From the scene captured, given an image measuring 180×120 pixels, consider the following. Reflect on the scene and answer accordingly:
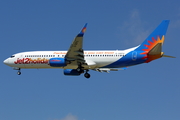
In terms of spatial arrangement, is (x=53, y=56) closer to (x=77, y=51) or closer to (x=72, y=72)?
(x=72, y=72)

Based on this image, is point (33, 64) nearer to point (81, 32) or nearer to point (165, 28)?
point (81, 32)

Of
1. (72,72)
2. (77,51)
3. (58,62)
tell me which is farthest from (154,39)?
(58,62)

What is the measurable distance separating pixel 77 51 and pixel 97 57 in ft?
14.5

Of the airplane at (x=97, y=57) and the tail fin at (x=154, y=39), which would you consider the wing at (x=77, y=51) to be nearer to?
the airplane at (x=97, y=57)

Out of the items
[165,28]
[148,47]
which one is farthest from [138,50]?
[165,28]

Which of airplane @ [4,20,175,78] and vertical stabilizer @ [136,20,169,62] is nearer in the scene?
airplane @ [4,20,175,78]

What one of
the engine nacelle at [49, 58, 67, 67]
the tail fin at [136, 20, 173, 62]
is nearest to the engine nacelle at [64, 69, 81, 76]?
the engine nacelle at [49, 58, 67, 67]

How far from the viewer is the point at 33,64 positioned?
189 ft

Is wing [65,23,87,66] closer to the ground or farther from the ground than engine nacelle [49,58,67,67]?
farther from the ground

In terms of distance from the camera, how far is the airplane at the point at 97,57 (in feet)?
173

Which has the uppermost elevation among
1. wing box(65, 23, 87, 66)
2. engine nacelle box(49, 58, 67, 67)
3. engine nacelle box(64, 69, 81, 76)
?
wing box(65, 23, 87, 66)

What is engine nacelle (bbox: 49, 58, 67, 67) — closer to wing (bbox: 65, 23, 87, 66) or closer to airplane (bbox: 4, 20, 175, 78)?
airplane (bbox: 4, 20, 175, 78)

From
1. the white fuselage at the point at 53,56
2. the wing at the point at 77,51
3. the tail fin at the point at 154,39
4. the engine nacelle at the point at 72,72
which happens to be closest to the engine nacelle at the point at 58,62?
the wing at the point at 77,51

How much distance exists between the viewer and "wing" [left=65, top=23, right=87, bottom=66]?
1923 inches
